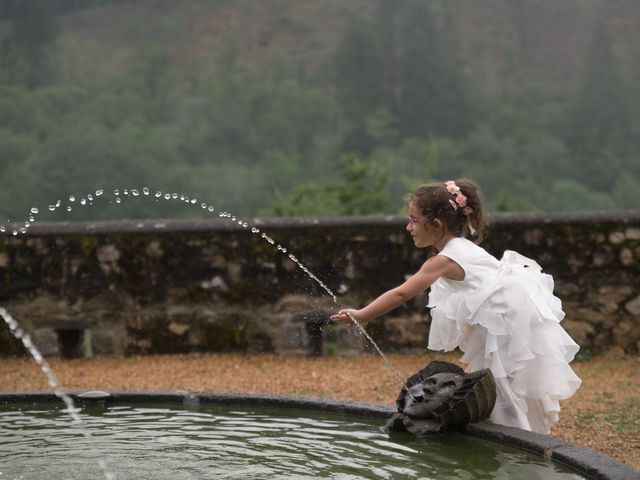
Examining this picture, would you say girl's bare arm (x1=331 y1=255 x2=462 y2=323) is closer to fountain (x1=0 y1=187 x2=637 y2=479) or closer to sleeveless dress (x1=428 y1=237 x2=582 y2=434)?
sleeveless dress (x1=428 y1=237 x2=582 y2=434)

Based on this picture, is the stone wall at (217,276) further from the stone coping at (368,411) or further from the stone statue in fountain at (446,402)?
the stone statue in fountain at (446,402)

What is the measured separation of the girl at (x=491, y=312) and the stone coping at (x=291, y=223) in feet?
11.9

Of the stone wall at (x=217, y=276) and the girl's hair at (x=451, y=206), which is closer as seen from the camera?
the girl's hair at (x=451, y=206)

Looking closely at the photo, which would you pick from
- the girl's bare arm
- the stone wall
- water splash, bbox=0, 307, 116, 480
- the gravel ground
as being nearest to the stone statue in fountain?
the girl's bare arm

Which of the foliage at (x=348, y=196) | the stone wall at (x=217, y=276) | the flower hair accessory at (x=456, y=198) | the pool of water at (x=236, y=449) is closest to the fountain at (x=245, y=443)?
the pool of water at (x=236, y=449)

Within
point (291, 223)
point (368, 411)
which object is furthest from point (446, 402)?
point (291, 223)

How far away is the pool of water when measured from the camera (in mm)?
A: 4176

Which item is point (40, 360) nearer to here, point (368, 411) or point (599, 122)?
point (368, 411)

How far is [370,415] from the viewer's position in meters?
5.29

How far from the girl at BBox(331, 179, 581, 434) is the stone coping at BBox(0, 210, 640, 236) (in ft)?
11.9

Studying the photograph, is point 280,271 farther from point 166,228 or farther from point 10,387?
point 10,387

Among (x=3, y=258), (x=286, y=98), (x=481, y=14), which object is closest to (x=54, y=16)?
(x=286, y=98)

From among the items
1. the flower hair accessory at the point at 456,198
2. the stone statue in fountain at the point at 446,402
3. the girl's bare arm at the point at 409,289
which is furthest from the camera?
the flower hair accessory at the point at 456,198

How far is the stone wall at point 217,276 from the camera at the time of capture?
350 inches
